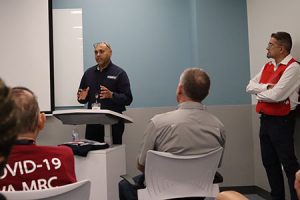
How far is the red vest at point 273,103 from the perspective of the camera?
3.12 m

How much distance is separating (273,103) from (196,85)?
141 cm

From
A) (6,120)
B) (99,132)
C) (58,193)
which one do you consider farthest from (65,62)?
(6,120)

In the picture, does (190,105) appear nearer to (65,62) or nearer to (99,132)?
(99,132)

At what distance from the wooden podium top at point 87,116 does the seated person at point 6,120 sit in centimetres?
201

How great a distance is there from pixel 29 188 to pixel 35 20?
334 cm

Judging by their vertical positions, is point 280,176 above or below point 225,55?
below

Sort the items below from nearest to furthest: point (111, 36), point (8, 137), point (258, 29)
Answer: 1. point (8, 137)
2. point (258, 29)
3. point (111, 36)

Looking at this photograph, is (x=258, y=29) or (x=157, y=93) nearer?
(x=258, y=29)

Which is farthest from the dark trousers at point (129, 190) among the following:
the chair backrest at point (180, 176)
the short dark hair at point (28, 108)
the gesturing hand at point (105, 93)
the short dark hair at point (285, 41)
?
the short dark hair at point (285, 41)

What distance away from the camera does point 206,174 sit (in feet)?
6.13

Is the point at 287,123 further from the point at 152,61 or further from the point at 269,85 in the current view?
the point at 152,61

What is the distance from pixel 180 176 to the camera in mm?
1846

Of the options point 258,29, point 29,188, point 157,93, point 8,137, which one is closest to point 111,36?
point 157,93

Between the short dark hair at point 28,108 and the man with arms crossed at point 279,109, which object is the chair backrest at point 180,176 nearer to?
the short dark hair at point 28,108
